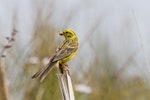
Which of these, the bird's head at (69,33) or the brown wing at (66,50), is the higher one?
the bird's head at (69,33)

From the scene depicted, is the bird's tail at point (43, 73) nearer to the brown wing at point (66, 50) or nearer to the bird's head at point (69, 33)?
the brown wing at point (66, 50)

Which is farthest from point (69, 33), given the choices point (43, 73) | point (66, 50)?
point (43, 73)

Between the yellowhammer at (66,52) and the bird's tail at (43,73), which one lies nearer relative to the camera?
the bird's tail at (43,73)

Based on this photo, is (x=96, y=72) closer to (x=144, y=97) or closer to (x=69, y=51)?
(x=144, y=97)

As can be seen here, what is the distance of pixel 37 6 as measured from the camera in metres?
4.10

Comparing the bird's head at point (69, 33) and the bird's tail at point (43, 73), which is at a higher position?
the bird's head at point (69, 33)

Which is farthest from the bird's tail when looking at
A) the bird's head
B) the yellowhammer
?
the bird's head

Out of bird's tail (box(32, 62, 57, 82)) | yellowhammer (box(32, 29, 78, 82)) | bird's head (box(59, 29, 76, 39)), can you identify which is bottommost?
bird's tail (box(32, 62, 57, 82))

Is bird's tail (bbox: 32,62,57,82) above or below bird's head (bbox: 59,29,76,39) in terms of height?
below

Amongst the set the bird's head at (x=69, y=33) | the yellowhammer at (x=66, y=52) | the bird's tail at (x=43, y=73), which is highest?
the bird's head at (x=69, y=33)

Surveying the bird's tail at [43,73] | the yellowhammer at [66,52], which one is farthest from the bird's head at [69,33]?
the bird's tail at [43,73]

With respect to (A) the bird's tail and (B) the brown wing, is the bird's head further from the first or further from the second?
(A) the bird's tail

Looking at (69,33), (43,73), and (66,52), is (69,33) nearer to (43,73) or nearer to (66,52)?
(66,52)

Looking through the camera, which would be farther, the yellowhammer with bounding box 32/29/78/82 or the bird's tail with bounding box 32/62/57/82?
the yellowhammer with bounding box 32/29/78/82
